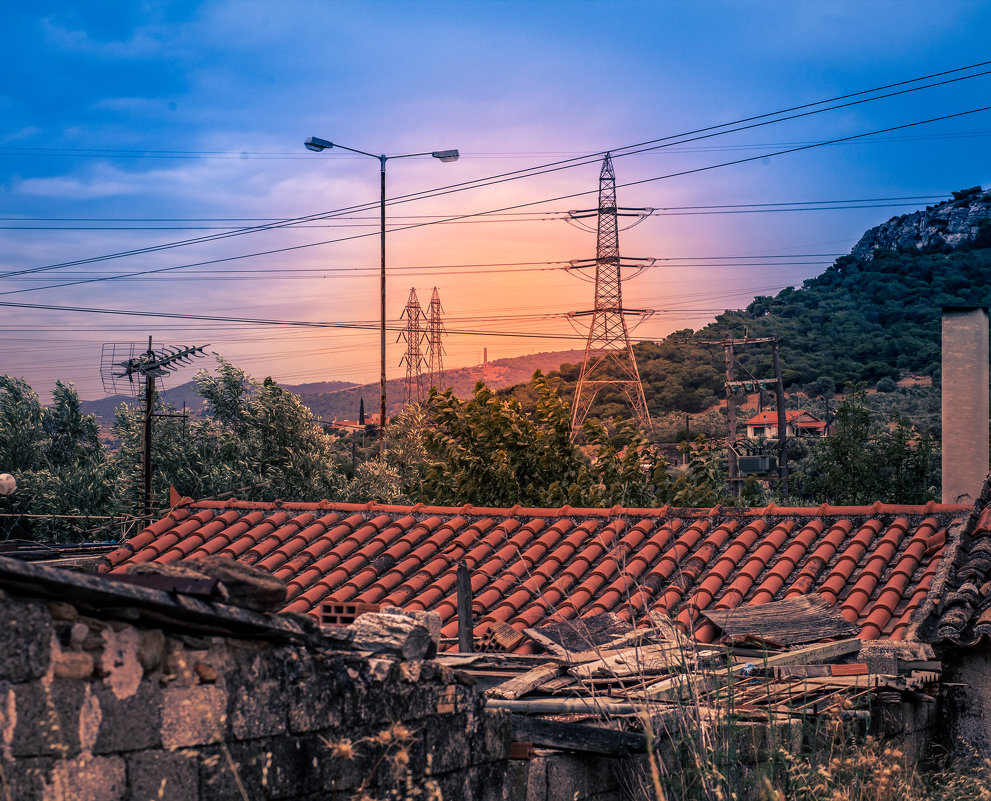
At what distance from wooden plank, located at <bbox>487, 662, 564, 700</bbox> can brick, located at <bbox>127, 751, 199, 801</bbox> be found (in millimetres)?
2640

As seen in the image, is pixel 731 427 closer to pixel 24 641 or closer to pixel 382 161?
pixel 382 161

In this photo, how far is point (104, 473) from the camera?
35031 mm

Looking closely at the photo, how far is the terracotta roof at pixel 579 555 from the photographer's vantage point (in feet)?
26.6

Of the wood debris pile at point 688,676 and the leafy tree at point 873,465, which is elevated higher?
the leafy tree at point 873,465

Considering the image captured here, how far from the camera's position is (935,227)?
Result: 222 ft

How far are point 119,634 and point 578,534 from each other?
7.68 m

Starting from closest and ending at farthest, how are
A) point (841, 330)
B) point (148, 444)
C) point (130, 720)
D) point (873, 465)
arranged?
point (130, 720) → point (148, 444) → point (873, 465) → point (841, 330)

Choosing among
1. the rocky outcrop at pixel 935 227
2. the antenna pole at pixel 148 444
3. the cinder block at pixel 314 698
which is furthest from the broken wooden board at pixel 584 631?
the rocky outcrop at pixel 935 227

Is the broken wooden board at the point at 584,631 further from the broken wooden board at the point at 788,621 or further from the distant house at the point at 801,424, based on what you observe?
the distant house at the point at 801,424

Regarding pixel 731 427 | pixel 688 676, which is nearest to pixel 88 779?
pixel 688 676

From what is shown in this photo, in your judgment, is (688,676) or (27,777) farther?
(688,676)

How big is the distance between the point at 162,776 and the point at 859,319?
58643mm

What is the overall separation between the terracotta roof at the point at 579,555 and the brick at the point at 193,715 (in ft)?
14.3

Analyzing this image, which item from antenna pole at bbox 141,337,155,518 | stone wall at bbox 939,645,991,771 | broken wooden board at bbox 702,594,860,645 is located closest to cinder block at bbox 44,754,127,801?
broken wooden board at bbox 702,594,860,645
